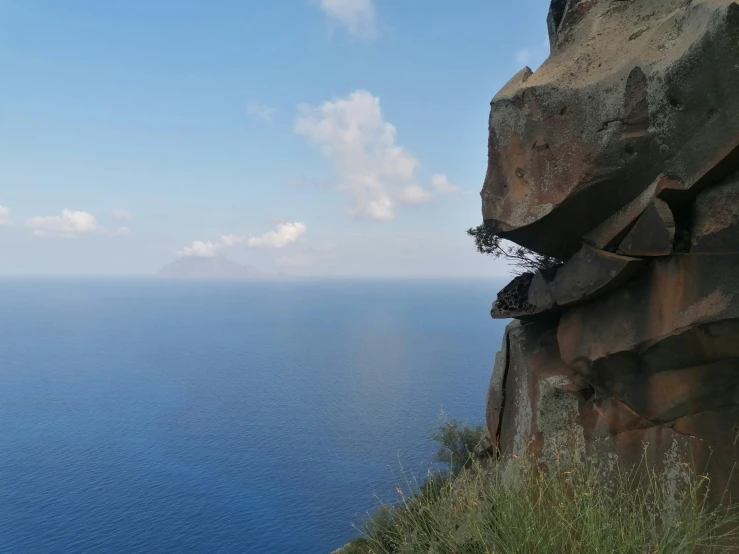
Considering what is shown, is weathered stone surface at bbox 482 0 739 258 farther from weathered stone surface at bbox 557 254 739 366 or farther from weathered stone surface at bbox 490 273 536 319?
weathered stone surface at bbox 490 273 536 319

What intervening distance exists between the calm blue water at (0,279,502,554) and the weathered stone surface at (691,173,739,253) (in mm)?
25981

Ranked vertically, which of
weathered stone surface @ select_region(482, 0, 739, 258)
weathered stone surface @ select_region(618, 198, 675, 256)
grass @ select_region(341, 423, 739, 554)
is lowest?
grass @ select_region(341, 423, 739, 554)

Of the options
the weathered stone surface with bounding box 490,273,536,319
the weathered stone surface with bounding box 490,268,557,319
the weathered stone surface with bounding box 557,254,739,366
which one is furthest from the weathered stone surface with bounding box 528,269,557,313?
the weathered stone surface with bounding box 557,254,739,366

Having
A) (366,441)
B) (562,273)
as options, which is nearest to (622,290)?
(562,273)

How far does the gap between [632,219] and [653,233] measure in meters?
0.38

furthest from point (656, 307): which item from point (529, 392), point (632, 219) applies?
point (529, 392)

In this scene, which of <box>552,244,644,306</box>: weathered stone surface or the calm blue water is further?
the calm blue water

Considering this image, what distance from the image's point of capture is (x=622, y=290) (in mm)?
7344

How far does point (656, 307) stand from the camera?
684cm

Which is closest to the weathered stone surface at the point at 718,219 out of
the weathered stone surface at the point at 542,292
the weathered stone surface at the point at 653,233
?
the weathered stone surface at the point at 653,233

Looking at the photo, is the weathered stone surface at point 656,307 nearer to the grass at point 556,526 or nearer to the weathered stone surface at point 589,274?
the weathered stone surface at point 589,274

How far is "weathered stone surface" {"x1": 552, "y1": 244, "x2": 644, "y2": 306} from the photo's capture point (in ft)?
23.2

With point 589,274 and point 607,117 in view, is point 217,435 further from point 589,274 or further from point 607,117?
point 607,117

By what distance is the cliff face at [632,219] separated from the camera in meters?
6.20
